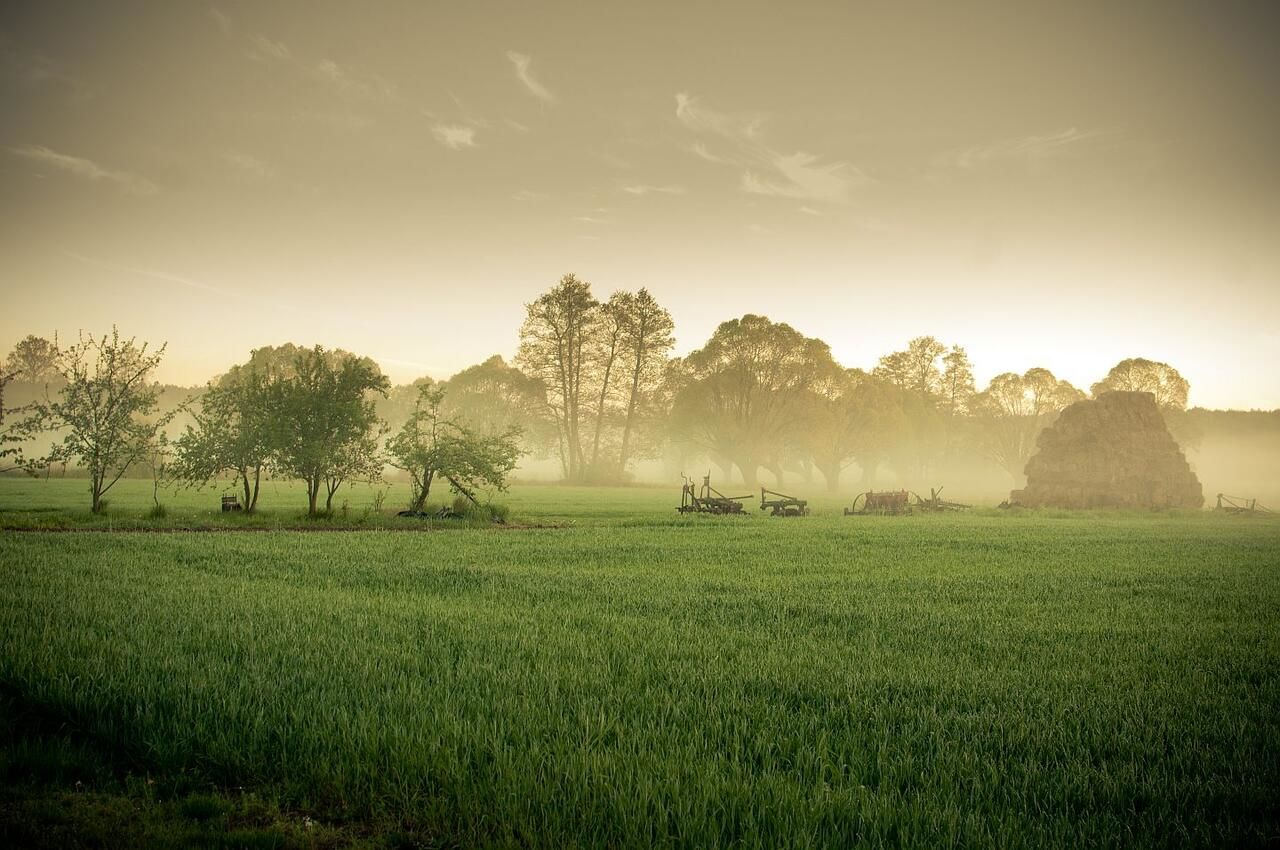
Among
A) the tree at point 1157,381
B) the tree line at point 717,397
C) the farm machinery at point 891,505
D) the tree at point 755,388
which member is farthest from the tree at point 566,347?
the tree at point 1157,381

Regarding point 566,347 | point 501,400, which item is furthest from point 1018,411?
point 501,400

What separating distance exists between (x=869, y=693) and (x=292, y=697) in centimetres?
545

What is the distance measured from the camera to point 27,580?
10594mm

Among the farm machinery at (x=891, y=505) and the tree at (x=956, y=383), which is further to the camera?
the tree at (x=956, y=383)

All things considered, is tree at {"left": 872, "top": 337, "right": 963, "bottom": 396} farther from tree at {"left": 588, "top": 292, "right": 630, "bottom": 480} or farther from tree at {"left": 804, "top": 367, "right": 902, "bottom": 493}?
tree at {"left": 588, "top": 292, "right": 630, "bottom": 480}

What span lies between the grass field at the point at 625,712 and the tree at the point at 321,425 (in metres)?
10.8

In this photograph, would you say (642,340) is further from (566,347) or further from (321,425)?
(321,425)

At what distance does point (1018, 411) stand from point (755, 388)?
39.2 metres

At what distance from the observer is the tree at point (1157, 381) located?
73188 mm

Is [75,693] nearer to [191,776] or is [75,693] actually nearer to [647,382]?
[191,776]

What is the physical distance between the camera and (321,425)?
77.3ft

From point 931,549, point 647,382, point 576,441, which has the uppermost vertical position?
point 647,382

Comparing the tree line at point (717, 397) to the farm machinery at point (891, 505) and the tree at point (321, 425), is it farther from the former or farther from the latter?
the farm machinery at point (891, 505)

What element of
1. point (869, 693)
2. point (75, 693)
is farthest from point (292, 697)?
point (869, 693)
